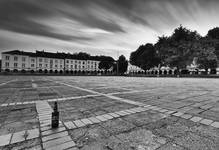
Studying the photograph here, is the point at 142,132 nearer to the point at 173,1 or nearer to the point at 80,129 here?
the point at 80,129

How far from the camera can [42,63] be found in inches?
2680

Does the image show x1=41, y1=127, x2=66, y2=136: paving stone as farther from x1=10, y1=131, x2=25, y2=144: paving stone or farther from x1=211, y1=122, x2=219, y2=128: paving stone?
x1=211, y1=122, x2=219, y2=128: paving stone

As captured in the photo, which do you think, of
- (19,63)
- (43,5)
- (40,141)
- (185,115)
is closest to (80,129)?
(40,141)

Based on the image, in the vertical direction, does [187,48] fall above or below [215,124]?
above

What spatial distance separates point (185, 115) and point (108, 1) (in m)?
14.0

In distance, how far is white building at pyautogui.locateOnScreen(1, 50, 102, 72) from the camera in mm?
58319

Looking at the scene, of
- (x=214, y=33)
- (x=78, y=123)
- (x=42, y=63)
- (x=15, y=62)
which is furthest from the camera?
(x=42, y=63)

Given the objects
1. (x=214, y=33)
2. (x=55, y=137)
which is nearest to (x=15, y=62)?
(x=55, y=137)

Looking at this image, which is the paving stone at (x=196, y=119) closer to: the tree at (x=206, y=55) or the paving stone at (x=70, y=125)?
the paving stone at (x=70, y=125)

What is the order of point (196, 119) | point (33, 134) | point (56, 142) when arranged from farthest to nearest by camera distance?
point (196, 119), point (33, 134), point (56, 142)

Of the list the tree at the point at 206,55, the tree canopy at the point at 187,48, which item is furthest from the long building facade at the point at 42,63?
the tree at the point at 206,55

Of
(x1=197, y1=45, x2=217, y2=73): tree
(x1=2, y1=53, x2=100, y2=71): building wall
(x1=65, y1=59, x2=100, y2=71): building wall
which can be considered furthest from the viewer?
(x1=65, y1=59, x2=100, y2=71): building wall

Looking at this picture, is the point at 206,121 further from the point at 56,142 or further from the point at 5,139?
the point at 5,139

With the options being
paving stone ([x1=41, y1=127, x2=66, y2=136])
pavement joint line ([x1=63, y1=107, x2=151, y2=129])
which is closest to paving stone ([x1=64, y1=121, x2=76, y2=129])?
pavement joint line ([x1=63, y1=107, x2=151, y2=129])
